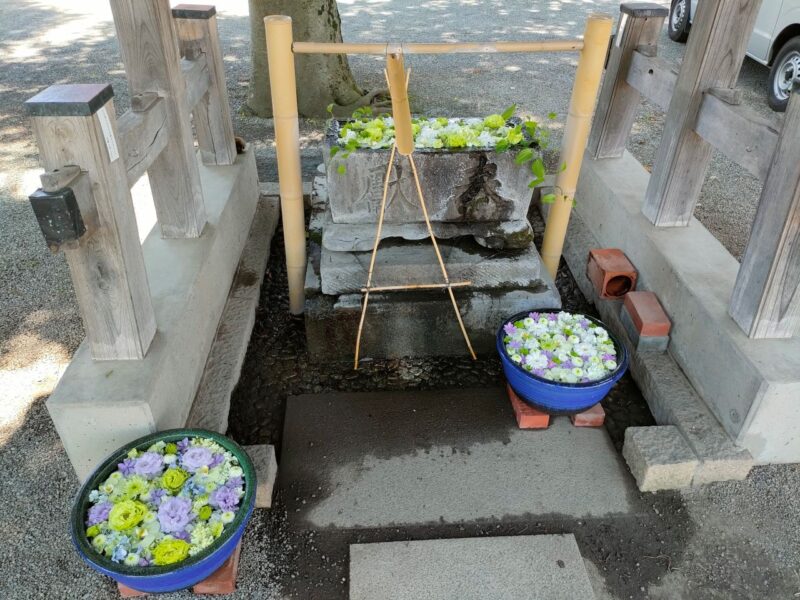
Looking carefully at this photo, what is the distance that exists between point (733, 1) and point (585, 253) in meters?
1.81

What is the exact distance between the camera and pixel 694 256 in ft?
11.4

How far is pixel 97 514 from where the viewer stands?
227cm

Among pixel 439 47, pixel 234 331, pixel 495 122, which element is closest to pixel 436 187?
pixel 495 122

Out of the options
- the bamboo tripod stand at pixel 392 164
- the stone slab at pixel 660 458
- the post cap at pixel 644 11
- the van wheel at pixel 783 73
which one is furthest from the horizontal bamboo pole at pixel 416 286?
the van wheel at pixel 783 73

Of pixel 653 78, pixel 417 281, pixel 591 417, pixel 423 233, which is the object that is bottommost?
pixel 591 417

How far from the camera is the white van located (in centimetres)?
694

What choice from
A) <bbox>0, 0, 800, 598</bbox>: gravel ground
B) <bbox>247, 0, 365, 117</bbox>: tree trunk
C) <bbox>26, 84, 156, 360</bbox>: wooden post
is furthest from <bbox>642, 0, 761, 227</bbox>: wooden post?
<bbox>247, 0, 365, 117</bbox>: tree trunk

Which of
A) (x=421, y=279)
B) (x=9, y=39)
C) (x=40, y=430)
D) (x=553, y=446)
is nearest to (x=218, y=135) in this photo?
(x=421, y=279)

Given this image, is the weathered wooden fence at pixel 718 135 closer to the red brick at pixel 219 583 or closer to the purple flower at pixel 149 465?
the red brick at pixel 219 583

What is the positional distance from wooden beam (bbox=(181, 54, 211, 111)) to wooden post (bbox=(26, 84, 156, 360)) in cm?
119

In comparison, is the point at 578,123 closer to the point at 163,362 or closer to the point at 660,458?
the point at 660,458

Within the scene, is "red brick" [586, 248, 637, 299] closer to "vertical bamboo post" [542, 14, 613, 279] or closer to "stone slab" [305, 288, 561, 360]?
"vertical bamboo post" [542, 14, 613, 279]

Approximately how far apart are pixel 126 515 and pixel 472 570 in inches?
55.1

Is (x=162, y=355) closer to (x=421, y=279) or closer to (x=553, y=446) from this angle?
(x=421, y=279)
